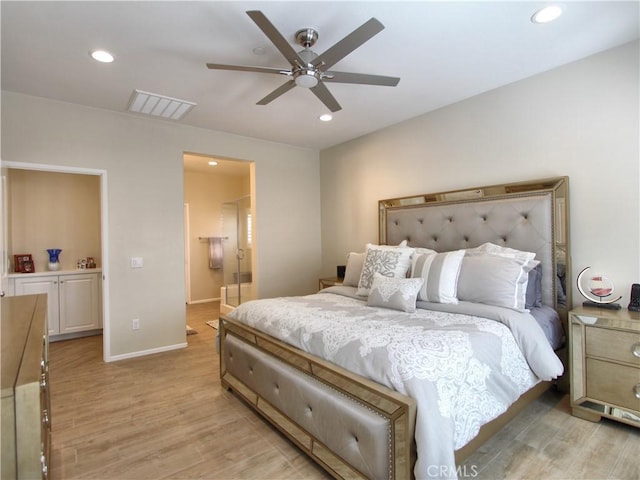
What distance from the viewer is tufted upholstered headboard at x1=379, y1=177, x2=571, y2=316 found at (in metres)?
2.67

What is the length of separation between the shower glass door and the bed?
220 cm

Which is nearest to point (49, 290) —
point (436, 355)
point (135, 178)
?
point (135, 178)

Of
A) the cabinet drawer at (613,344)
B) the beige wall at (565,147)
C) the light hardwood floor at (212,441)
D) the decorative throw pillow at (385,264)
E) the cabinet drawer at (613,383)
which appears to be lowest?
the light hardwood floor at (212,441)

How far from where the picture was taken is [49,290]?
4141mm

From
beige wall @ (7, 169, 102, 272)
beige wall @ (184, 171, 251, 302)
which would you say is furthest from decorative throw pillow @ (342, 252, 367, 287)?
beige wall @ (184, 171, 251, 302)

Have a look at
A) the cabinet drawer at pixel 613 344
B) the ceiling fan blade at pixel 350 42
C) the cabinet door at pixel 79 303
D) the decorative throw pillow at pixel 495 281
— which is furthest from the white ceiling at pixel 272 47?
the cabinet door at pixel 79 303

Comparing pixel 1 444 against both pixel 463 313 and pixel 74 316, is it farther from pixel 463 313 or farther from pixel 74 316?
pixel 74 316

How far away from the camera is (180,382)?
3.02 m

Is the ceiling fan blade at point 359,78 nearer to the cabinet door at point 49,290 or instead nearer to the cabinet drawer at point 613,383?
the cabinet drawer at point 613,383

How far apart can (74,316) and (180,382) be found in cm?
232

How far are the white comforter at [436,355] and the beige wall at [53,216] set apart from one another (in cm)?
358

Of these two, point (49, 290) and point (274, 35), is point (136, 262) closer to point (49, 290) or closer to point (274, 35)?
point (49, 290)

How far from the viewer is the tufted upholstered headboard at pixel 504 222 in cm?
267

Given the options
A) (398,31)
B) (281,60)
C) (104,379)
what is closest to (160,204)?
(104,379)
